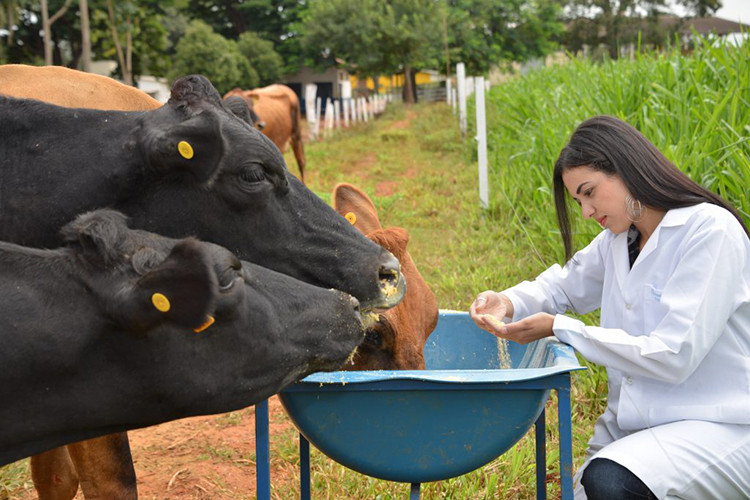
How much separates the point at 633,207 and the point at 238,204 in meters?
1.30

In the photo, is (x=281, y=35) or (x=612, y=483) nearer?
(x=612, y=483)

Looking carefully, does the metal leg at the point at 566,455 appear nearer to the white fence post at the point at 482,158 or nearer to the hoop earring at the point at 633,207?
the hoop earring at the point at 633,207

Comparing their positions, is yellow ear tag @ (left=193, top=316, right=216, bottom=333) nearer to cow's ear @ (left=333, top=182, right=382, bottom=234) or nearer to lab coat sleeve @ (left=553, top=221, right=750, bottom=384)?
lab coat sleeve @ (left=553, top=221, right=750, bottom=384)

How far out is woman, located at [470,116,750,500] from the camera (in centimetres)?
254

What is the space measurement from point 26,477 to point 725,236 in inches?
128

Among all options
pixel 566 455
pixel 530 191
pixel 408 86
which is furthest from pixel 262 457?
pixel 408 86

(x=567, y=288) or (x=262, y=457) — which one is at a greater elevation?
(x=567, y=288)

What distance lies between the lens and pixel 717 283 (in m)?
2.57

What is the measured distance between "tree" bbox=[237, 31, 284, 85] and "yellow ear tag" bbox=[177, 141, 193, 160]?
3172cm

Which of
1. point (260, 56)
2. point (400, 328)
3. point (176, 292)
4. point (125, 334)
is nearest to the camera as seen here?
point (176, 292)

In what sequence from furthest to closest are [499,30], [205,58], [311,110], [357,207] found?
1. [499,30]
2. [205,58]
3. [311,110]
4. [357,207]

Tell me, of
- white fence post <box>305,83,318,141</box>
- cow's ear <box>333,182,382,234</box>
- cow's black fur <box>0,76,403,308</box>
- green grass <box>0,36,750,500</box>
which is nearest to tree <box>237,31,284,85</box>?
white fence post <box>305,83,318,141</box>

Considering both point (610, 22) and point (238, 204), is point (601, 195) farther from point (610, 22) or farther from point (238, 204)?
point (610, 22)

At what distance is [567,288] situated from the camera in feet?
10.8
